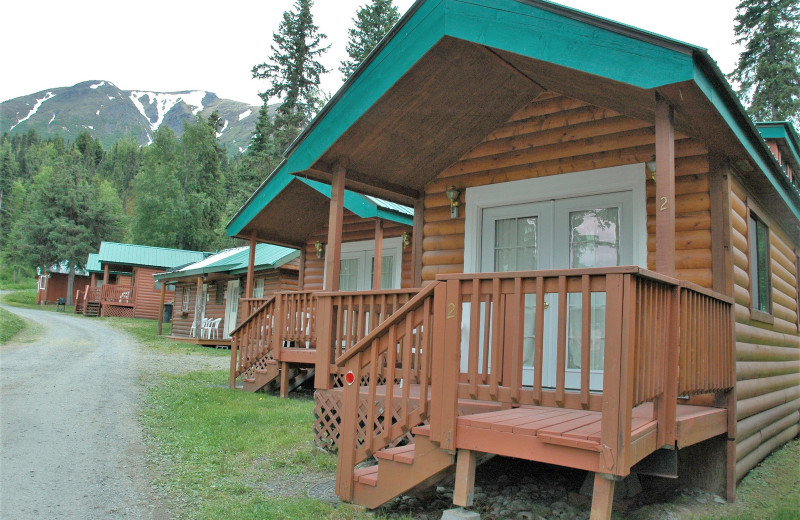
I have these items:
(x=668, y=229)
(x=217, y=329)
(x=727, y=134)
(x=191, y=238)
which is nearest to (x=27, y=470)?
(x=668, y=229)

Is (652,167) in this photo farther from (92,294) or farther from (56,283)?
(56,283)

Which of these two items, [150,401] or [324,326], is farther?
[150,401]

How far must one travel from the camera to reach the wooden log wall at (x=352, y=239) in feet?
35.1

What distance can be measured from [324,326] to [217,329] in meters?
16.9

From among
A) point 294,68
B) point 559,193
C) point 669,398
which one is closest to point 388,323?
point 669,398

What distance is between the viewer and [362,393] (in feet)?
18.4

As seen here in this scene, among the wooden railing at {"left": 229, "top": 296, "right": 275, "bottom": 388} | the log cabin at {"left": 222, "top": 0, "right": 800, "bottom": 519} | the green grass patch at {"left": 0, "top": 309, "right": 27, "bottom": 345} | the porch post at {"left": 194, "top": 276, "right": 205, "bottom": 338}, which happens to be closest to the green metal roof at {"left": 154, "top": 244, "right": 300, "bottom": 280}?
the porch post at {"left": 194, "top": 276, "right": 205, "bottom": 338}

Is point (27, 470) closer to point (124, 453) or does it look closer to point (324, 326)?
point (124, 453)

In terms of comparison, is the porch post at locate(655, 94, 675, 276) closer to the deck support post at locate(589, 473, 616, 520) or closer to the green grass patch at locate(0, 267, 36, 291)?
the deck support post at locate(589, 473, 616, 520)

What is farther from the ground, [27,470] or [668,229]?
[668,229]

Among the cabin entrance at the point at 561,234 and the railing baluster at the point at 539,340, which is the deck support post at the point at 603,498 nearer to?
the railing baluster at the point at 539,340

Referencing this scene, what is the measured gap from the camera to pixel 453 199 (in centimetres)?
677

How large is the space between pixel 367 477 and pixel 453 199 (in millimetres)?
3563

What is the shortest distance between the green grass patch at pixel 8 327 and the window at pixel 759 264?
17.9 m
